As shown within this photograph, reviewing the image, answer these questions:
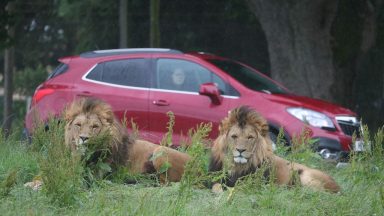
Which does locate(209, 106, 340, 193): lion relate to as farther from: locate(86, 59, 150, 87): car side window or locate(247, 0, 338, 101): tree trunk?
locate(247, 0, 338, 101): tree trunk

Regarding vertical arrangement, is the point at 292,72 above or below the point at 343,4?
below

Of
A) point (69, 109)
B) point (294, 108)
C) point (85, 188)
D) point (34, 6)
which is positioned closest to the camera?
point (85, 188)

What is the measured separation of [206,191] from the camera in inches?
288

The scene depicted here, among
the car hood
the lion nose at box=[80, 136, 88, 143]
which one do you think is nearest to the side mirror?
the car hood

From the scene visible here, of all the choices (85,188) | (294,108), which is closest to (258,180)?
(85,188)

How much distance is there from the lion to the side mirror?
393cm

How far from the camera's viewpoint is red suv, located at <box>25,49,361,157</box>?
37.2 feet

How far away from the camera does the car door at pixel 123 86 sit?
11.9 metres

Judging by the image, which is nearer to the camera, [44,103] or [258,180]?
[258,180]

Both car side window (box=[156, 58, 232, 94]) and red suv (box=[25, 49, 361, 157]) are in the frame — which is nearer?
red suv (box=[25, 49, 361, 157])

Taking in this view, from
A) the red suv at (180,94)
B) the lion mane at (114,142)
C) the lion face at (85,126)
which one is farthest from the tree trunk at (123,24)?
the lion face at (85,126)

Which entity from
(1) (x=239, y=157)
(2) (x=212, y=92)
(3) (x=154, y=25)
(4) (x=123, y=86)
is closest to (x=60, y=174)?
(1) (x=239, y=157)

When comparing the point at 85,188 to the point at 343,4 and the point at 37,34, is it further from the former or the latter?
the point at 37,34

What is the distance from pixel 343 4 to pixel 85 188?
970 cm
